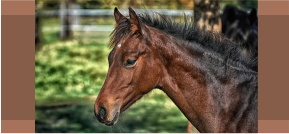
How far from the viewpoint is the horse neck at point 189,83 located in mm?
3154

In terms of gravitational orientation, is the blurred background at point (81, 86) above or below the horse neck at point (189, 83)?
Answer: below

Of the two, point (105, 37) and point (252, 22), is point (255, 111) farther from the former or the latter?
point (105, 37)

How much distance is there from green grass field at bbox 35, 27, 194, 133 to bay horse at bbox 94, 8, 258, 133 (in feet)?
6.51

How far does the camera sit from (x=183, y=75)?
125 inches

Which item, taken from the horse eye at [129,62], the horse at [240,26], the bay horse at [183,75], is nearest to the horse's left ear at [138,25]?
the bay horse at [183,75]

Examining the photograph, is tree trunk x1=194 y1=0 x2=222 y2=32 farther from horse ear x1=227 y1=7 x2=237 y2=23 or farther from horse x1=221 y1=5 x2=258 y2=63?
horse ear x1=227 y1=7 x2=237 y2=23

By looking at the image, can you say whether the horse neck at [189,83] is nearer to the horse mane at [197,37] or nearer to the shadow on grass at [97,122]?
the horse mane at [197,37]

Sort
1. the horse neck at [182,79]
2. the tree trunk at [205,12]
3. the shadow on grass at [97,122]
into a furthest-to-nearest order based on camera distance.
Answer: the shadow on grass at [97,122] < the tree trunk at [205,12] < the horse neck at [182,79]

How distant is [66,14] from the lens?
18.1 m

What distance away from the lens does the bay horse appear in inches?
120

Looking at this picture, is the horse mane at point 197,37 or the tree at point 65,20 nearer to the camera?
the horse mane at point 197,37

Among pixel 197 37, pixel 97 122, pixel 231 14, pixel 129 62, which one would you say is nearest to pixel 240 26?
pixel 231 14

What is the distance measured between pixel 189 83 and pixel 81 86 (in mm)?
7420

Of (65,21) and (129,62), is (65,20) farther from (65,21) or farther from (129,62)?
(129,62)
